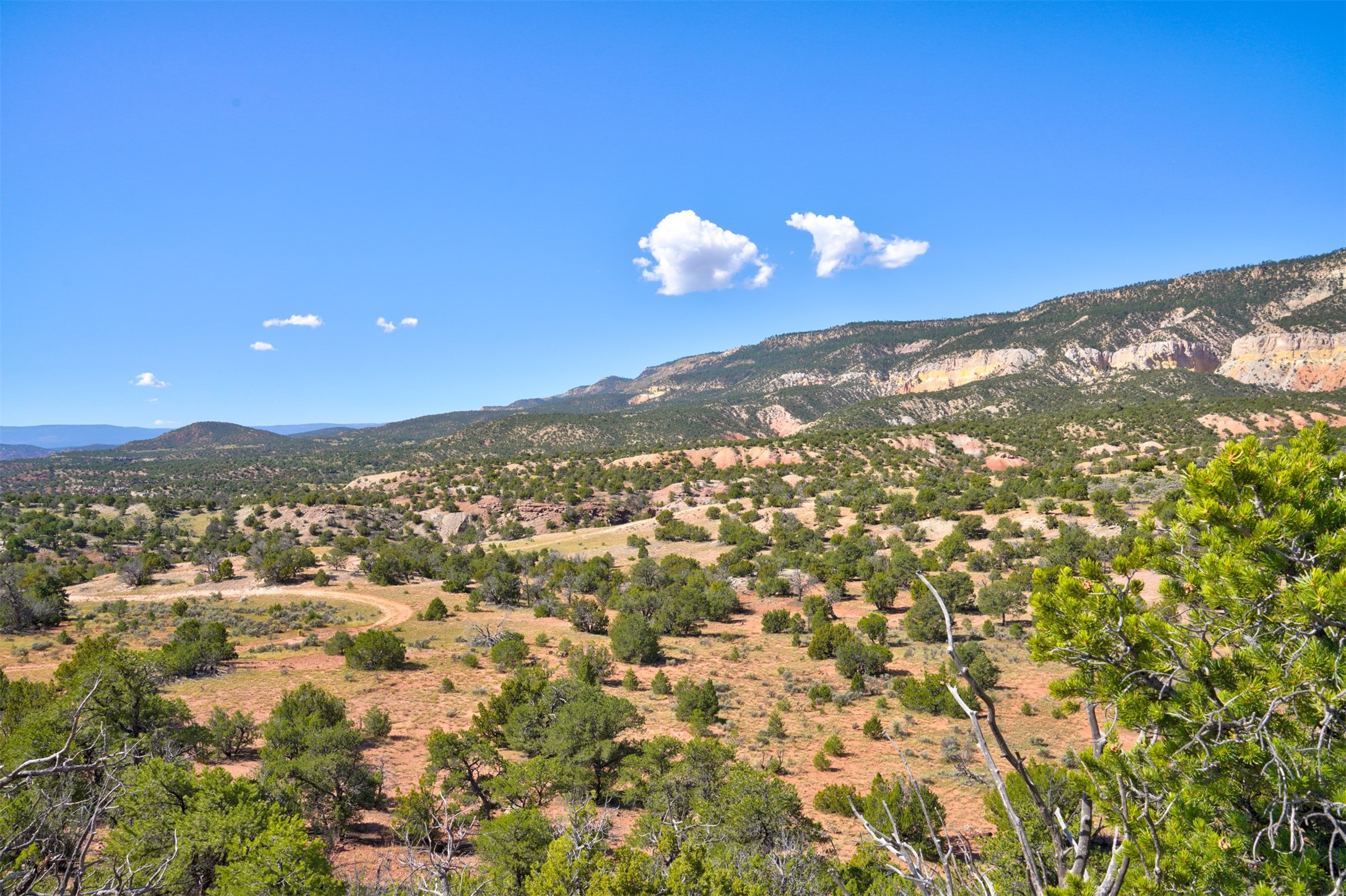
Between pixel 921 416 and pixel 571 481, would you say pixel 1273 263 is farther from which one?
pixel 571 481

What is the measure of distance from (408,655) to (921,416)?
110458 millimetres

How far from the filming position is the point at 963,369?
153625 mm

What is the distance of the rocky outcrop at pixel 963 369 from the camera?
139175mm

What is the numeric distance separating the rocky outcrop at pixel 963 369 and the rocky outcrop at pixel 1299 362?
37.1m

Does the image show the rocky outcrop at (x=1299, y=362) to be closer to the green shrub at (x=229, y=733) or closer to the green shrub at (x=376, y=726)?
the green shrub at (x=376, y=726)

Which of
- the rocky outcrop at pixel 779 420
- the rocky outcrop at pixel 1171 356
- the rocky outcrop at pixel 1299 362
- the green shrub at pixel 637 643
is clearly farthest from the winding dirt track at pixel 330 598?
the rocky outcrop at pixel 1299 362

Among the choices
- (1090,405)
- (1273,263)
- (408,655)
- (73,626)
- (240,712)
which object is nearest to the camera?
(240,712)

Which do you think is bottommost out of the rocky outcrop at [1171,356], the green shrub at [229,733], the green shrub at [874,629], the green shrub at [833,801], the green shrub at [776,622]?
the green shrub at [776,622]

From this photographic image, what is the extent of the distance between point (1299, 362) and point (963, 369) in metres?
60.7

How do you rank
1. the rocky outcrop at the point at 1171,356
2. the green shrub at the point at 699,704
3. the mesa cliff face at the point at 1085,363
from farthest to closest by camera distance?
the rocky outcrop at the point at 1171,356 → the mesa cliff face at the point at 1085,363 → the green shrub at the point at 699,704

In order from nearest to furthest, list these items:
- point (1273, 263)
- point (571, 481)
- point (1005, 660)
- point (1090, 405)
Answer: point (1005, 660) < point (571, 481) < point (1090, 405) < point (1273, 263)

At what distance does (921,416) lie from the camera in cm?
11700

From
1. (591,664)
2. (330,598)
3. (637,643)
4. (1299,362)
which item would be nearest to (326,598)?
(330,598)

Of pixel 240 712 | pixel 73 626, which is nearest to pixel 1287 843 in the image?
pixel 240 712
